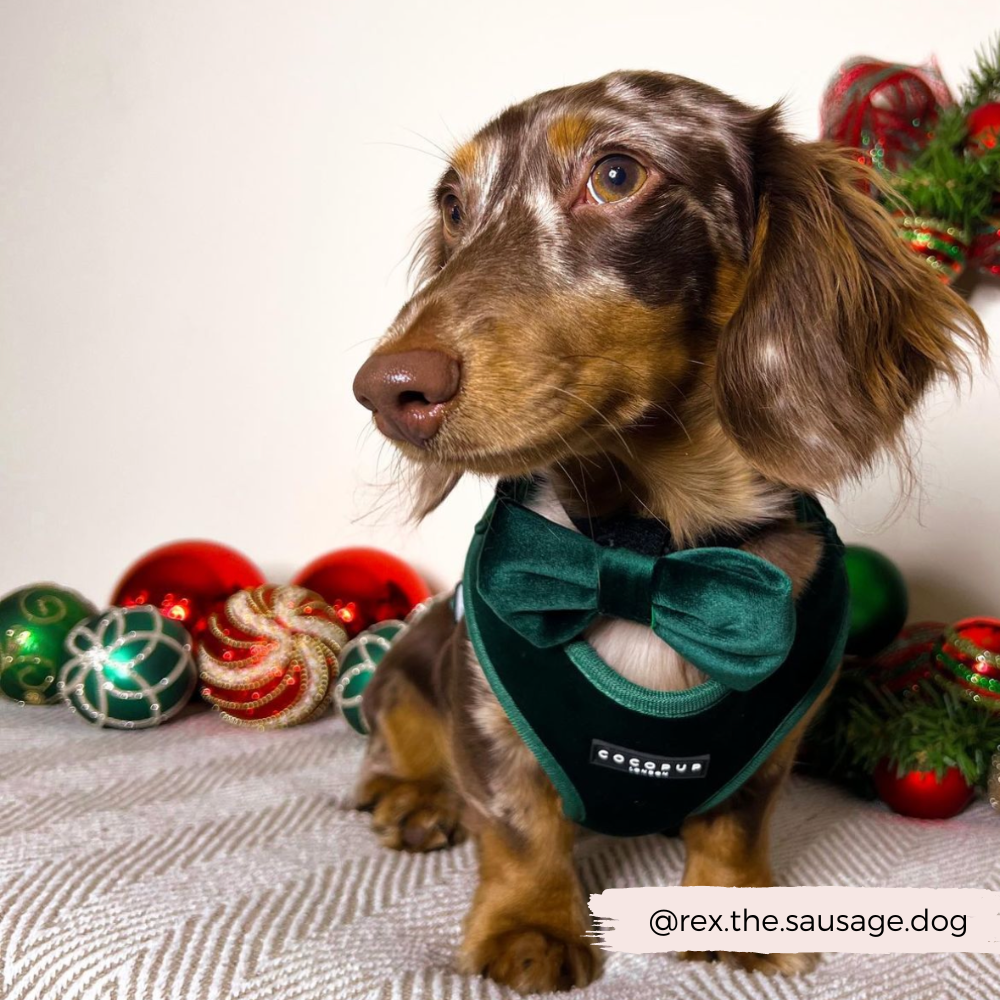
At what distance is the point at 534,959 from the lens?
1071 millimetres

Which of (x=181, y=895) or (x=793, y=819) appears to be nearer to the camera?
(x=181, y=895)

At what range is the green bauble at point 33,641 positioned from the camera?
215 cm

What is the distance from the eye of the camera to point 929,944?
3.64 feet

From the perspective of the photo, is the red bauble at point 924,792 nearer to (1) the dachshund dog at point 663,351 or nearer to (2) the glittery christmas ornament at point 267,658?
(1) the dachshund dog at point 663,351

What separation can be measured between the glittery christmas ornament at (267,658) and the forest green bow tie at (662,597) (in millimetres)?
1000

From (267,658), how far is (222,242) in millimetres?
1374

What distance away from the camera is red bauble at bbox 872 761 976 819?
161cm

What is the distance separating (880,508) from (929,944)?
123 cm

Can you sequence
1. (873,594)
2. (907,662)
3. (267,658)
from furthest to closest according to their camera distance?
(267,658) → (873,594) → (907,662)

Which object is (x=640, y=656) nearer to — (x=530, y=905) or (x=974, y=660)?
(x=530, y=905)

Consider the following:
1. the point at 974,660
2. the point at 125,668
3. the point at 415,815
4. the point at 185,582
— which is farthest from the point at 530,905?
the point at 185,582

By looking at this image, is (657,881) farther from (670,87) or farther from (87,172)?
(87,172)

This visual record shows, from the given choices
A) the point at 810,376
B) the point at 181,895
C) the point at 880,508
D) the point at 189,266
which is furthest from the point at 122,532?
the point at 810,376

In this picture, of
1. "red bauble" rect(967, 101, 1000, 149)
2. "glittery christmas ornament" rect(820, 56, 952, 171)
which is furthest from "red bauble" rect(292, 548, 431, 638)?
"red bauble" rect(967, 101, 1000, 149)
